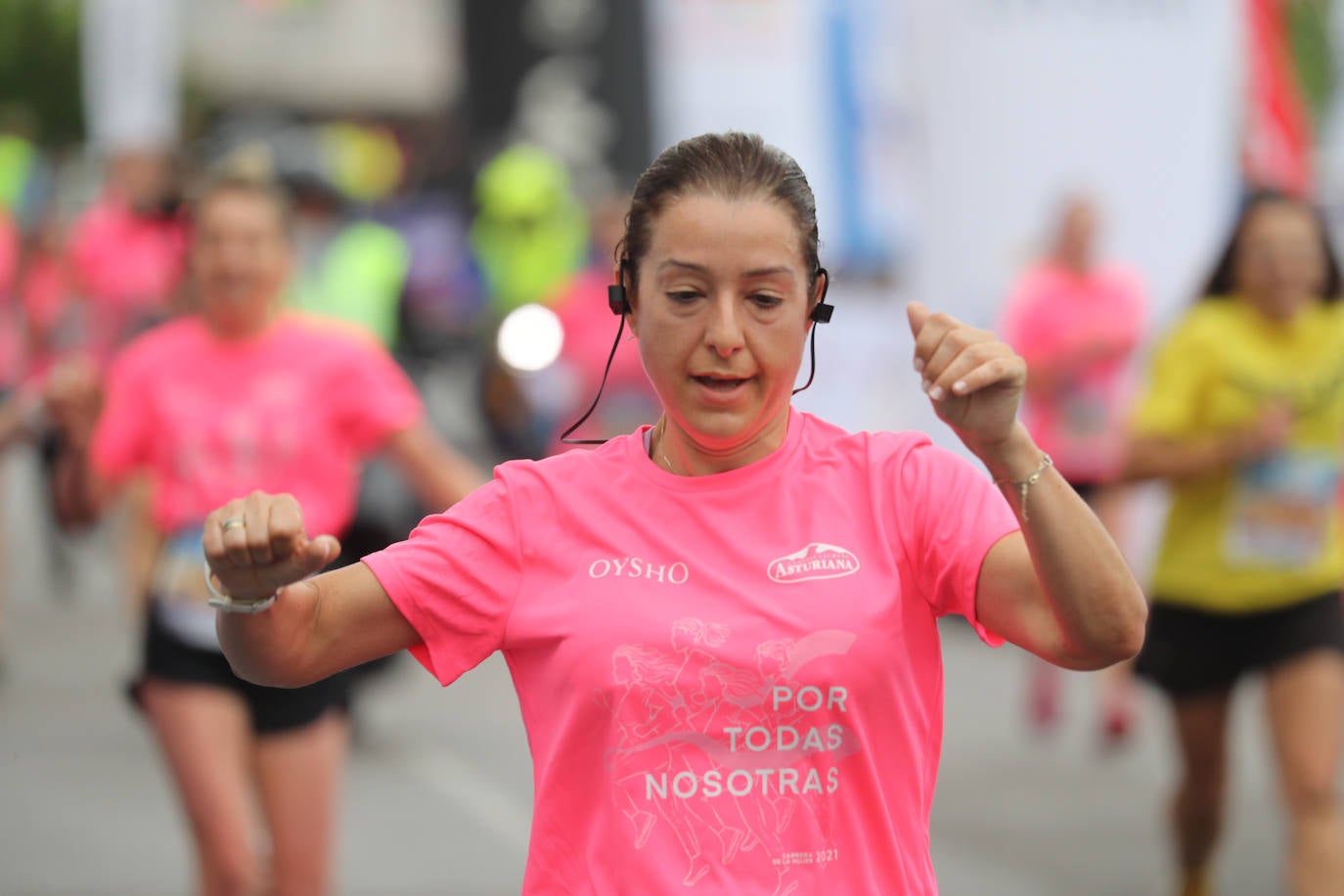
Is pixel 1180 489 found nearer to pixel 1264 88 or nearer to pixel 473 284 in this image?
pixel 1264 88

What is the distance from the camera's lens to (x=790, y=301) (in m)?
2.65

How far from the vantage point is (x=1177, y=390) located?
5.69 meters

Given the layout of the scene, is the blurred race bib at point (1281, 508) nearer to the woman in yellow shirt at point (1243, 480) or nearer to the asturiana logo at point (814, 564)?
the woman in yellow shirt at point (1243, 480)

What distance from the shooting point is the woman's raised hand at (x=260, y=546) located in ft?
8.05

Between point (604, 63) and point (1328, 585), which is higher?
point (604, 63)

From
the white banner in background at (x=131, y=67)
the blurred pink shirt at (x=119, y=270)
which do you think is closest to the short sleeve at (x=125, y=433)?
the blurred pink shirt at (x=119, y=270)

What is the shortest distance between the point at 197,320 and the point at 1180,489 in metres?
2.89

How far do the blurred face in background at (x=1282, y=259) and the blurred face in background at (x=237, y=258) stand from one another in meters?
2.78

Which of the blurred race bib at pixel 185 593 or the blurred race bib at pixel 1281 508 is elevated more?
the blurred race bib at pixel 185 593

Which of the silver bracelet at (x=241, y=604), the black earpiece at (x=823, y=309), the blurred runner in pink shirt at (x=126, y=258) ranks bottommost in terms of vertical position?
the blurred runner in pink shirt at (x=126, y=258)

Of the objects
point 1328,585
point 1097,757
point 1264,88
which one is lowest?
point 1097,757

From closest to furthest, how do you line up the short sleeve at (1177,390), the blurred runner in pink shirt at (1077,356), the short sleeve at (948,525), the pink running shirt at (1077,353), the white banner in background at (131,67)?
the short sleeve at (948,525) → the short sleeve at (1177,390) → the blurred runner in pink shirt at (1077,356) → the pink running shirt at (1077,353) → the white banner in background at (131,67)

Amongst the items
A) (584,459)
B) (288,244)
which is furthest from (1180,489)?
(584,459)

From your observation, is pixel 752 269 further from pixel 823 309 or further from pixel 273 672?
pixel 273 672
